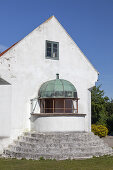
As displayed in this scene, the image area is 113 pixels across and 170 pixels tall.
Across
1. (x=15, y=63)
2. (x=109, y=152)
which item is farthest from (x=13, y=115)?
(x=109, y=152)

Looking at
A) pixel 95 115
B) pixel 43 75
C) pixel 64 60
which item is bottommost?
pixel 95 115

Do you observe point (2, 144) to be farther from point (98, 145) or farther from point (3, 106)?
point (98, 145)

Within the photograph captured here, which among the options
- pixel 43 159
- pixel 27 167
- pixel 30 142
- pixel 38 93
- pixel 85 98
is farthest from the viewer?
pixel 85 98

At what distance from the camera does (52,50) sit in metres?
19.7

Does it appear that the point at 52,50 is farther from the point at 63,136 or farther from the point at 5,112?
the point at 63,136

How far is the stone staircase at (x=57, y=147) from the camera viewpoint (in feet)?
49.5

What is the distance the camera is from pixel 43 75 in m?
19.3

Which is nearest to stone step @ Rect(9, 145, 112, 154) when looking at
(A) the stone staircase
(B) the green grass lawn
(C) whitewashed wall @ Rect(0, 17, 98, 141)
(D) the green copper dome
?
(A) the stone staircase

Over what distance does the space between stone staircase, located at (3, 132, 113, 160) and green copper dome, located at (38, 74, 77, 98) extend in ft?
8.87

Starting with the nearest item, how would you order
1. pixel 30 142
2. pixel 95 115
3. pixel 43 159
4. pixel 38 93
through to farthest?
pixel 43 159, pixel 30 142, pixel 38 93, pixel 95 115

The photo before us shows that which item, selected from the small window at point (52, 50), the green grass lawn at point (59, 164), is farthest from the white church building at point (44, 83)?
the green grass lawn at point (59, 164)

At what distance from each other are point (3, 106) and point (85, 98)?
672 centimetres

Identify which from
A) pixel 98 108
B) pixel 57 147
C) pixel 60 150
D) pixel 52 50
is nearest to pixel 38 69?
pixel 52 50

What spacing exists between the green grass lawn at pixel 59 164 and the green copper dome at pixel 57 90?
4.86m
